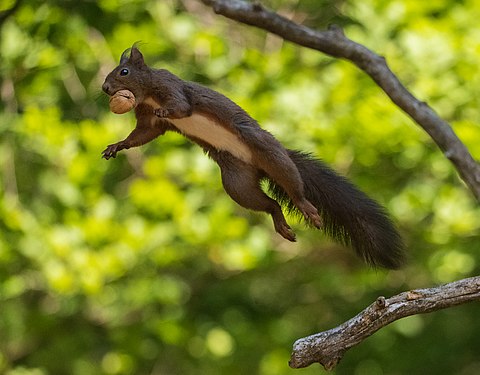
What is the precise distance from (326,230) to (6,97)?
4.31 metres

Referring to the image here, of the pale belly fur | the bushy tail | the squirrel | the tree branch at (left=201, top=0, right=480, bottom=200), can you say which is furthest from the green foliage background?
the pale belly fur

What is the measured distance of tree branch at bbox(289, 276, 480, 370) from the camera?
3102 millimetres

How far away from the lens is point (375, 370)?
9.74 meters

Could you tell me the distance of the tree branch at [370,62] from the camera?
177 inches

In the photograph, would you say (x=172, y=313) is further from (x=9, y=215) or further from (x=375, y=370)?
(x=375, y=370)

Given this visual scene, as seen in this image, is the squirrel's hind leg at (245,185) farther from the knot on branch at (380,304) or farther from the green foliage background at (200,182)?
the green foliage background at (200,182)

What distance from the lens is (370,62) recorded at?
4.64m

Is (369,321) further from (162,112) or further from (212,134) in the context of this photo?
(162,112)

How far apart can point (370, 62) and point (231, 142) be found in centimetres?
185

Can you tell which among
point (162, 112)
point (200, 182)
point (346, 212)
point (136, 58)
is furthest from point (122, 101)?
point (200, 182)

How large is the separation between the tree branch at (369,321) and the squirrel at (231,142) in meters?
0.12

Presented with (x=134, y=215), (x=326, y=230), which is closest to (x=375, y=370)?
(x=134, y=215)

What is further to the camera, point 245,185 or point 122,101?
point 245,185

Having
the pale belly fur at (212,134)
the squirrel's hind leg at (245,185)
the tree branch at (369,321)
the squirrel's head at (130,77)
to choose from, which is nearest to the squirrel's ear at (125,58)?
the squirrel's head at (130,77)
